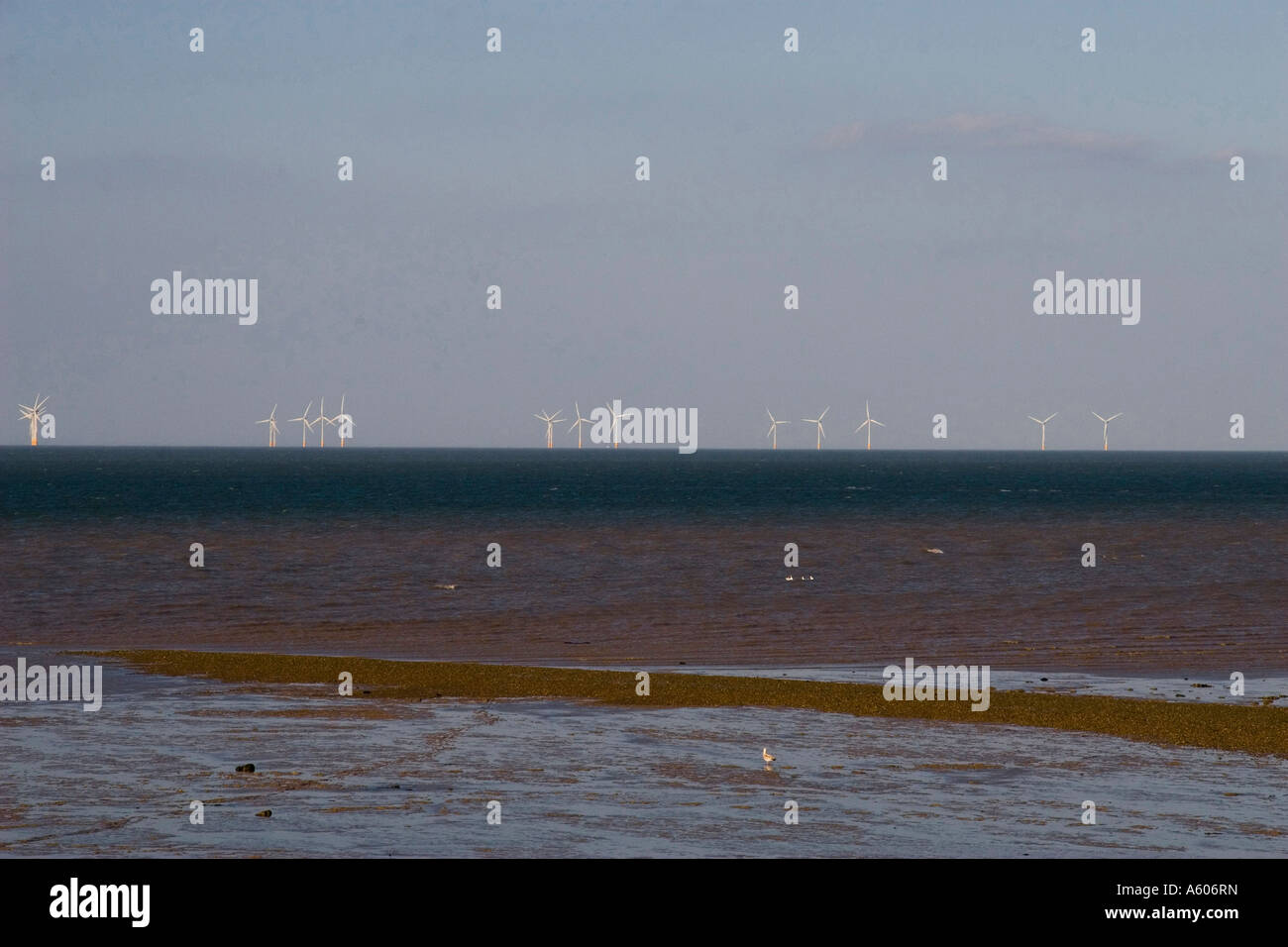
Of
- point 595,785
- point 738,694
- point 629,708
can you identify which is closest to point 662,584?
point 738,694

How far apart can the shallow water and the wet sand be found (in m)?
0.98

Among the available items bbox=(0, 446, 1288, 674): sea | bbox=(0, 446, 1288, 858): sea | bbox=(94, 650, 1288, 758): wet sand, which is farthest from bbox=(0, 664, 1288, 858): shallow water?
bbox=(0, 446, 1288, 674): sea

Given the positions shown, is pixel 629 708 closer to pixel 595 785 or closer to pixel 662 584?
pixel 595 785

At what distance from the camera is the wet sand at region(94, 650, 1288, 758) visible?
23.7 meters

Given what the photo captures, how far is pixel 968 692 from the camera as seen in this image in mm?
27938

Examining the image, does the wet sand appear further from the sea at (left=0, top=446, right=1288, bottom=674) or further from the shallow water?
the sea at (left=0, top=446, right=1288, bottom=674)

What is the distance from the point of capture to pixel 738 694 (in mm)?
27750

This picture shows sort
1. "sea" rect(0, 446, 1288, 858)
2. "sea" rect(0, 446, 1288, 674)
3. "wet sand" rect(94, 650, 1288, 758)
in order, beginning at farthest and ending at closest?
1. "sea" rect(0, 446, 1288, 674)
2. "wet sand" rect(94, 650, 1288, 758)
3. "sea" rect(0, 446, 1288, 858)

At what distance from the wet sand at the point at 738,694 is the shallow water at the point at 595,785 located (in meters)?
0.98

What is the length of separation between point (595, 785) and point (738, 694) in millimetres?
9216

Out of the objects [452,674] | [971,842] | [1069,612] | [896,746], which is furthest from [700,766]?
[1069,612]

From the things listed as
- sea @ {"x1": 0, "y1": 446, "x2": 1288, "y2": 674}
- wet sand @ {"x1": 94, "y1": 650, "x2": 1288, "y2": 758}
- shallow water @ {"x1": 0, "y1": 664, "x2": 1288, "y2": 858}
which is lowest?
shallow water @ {"x1": 0, "y1": 664, "x2": 1288, "y2": 858}
